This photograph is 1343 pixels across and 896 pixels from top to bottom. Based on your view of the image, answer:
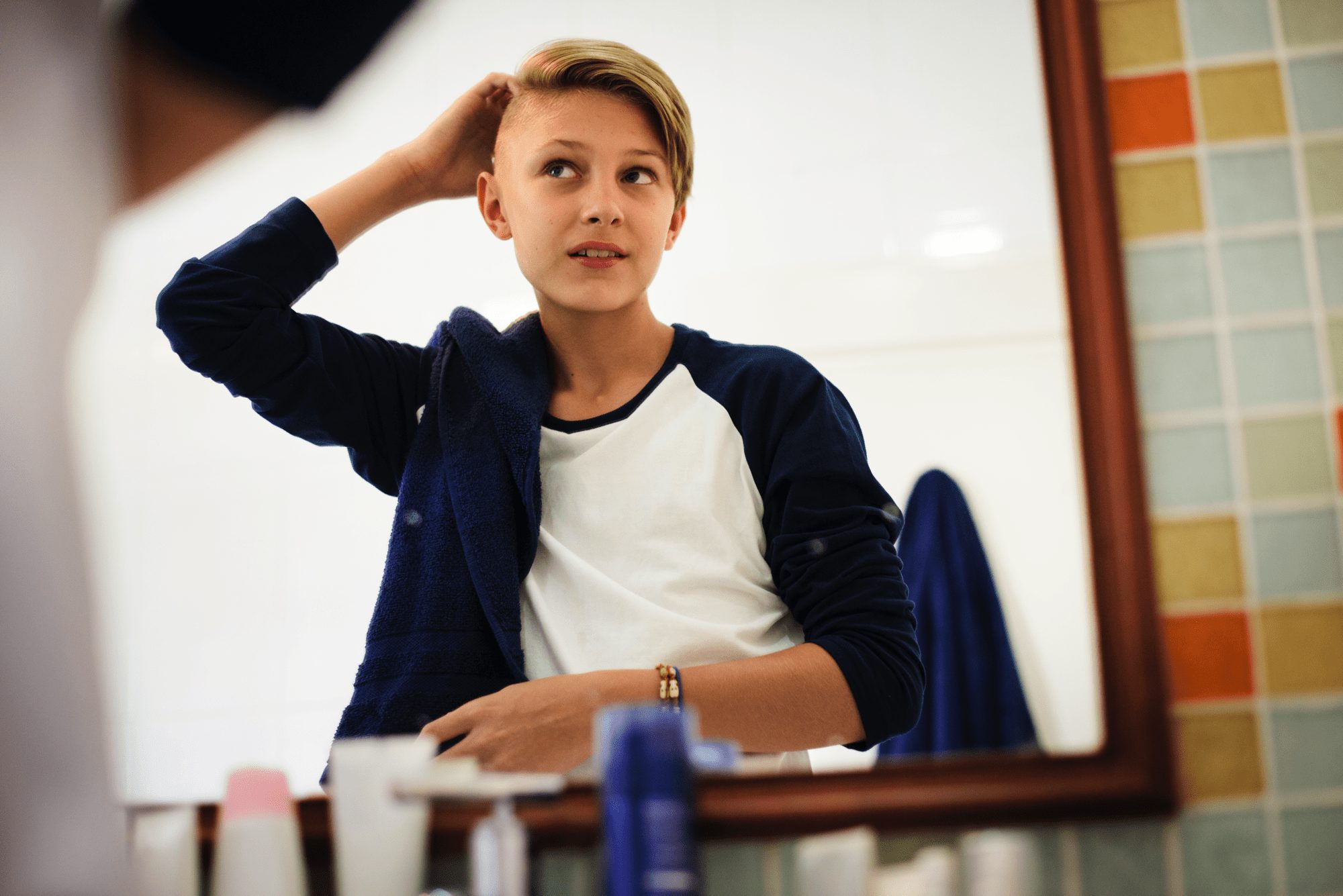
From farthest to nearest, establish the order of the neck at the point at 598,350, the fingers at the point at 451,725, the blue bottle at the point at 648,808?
the neck at the point at 598,350 < the fingers at the point at 451,725 < the blue bottle at the point at 648,808

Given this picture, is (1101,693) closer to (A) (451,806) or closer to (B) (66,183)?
(A) (451,806)

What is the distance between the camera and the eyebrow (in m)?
0.89

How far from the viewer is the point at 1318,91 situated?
0.79 m

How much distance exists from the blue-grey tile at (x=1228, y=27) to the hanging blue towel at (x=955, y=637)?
408mm

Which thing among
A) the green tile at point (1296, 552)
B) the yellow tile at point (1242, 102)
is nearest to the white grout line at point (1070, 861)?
the green tile at point (1296, 552)

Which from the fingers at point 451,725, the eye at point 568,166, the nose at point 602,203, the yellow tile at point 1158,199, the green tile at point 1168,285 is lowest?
the fingers at point 451,725

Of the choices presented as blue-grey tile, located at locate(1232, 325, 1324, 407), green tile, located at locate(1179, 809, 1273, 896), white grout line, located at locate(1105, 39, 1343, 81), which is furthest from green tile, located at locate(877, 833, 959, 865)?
white grout line, located at locate(1105, 39, 1343, 81)

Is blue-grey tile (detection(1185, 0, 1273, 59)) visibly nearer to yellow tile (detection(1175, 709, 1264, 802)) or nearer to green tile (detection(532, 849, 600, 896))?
yellow tile (detection(1175, 709, 1264, 802))

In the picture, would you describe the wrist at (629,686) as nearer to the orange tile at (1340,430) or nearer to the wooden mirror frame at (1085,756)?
the wooden mirror frame at (1085,756)

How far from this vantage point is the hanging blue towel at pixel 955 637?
2.48 ft

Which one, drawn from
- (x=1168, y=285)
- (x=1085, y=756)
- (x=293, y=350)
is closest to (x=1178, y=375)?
(x=1168, y=285)

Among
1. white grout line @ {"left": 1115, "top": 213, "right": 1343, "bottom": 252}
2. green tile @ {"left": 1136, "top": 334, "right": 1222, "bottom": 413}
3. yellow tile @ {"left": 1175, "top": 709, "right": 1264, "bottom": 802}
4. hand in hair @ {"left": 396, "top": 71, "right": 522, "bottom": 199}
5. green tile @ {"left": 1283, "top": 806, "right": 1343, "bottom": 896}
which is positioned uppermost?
hand in hair @ {"left": 396, "top": 71, "right": 522, "bottom": 199}

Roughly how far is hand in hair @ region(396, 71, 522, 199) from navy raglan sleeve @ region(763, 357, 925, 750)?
1.15 ft

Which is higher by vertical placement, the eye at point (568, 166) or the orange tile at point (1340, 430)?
the eye at point (568, 166)
